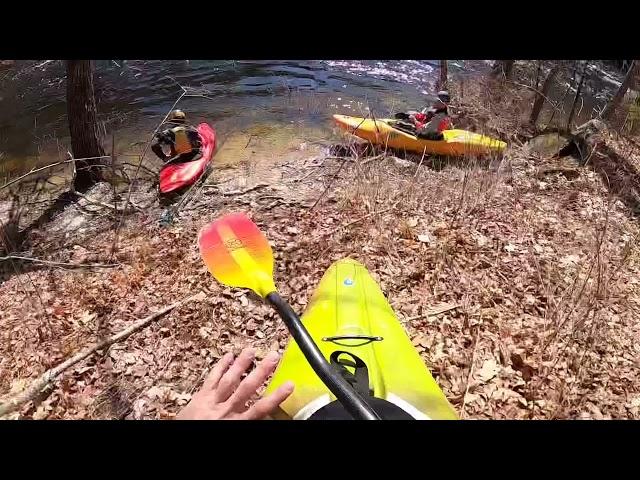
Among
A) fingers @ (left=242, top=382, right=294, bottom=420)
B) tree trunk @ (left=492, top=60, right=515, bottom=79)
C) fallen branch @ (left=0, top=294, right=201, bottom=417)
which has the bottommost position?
fallen branch @ (left=0, top=294, right=201, bottom=417)

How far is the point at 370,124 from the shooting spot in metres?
4.18

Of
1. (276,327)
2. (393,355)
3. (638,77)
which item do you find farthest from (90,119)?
(638,77)

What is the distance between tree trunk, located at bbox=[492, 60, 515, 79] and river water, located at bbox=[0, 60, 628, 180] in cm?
34

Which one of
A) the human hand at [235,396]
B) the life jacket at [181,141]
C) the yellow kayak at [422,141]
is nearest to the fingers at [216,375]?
the human hand at [235,396]

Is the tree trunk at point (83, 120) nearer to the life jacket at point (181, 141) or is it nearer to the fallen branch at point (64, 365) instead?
the life jacket at point (181, 141)

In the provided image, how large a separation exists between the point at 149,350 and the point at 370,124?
3082mm

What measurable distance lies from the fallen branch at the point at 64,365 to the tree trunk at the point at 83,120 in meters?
1.62

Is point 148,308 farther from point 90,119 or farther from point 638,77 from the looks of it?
point 638,77

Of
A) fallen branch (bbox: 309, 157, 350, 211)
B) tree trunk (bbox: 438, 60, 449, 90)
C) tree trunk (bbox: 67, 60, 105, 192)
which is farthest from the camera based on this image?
tree trunk (bbox: 438, 60, 449, 90)

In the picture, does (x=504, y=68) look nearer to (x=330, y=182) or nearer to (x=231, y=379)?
(x=330, y=182)

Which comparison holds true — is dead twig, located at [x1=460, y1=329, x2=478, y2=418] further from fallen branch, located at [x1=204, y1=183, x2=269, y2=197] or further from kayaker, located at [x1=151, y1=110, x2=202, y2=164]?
kayaker, located at [x1=151, y1=110, x2=202, y2=164]

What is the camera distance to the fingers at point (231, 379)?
999 millimetres

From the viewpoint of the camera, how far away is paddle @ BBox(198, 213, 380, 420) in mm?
1000

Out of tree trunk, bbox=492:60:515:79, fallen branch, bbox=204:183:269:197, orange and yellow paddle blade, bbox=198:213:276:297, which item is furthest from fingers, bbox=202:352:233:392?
tree trunk, bbox=492:60:515:79
